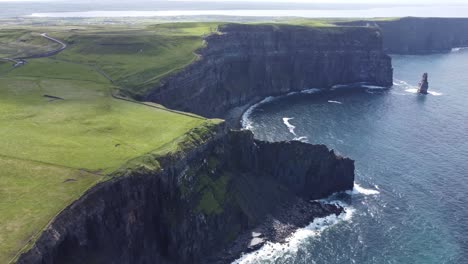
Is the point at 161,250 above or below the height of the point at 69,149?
below

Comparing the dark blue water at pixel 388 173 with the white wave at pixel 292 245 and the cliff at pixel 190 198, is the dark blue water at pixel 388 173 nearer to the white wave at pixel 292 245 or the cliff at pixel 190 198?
the white wave at pixel 292 245

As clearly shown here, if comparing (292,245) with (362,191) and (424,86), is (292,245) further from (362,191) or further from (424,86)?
(424,86)

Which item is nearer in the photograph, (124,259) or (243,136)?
(124,259)

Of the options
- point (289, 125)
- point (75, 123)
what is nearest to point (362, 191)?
point (289, 125)

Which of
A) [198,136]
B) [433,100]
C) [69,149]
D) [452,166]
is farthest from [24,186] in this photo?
[433,100]

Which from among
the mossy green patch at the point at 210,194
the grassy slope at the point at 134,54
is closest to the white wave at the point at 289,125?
the grassy slope at the point at 134,54

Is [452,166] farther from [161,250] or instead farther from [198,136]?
[161,250]
